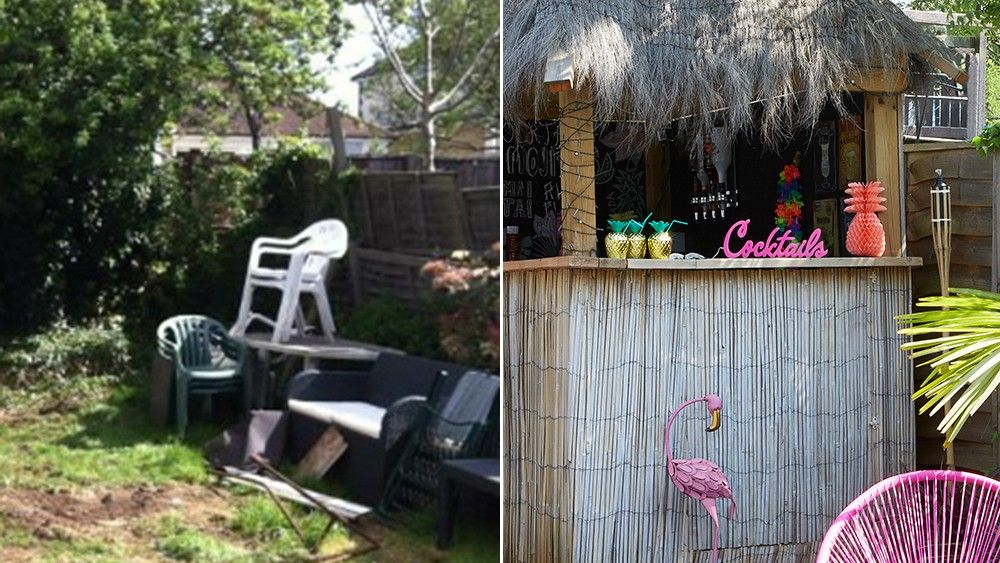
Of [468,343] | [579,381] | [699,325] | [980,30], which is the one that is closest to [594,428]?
[579,381]

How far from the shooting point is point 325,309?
257 centimetres

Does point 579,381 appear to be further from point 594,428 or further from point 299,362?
point 299,362

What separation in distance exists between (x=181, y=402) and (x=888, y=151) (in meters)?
3.15

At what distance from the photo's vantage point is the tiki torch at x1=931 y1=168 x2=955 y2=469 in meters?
4.43

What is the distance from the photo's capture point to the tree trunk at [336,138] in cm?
251

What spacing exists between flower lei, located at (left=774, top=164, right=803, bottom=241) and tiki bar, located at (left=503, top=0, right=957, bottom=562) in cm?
52

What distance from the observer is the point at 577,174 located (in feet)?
13.4

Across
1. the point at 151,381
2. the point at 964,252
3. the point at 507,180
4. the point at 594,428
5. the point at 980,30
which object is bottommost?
the point at 594,428

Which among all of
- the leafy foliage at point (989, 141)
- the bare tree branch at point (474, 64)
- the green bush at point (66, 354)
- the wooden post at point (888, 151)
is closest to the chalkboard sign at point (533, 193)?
the wooden post at point (888, 151)

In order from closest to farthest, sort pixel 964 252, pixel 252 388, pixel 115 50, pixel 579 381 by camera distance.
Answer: pixel 115 50 → pixel 252 388 → pixel 579 381 → pixel 964 252

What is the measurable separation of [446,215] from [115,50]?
2.51 ft

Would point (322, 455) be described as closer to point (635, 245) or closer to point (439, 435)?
point (439, 435)

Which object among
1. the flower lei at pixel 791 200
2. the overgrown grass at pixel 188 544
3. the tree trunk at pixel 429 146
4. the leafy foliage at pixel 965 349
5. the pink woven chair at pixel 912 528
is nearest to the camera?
the overgrown grass at pixel 188 544

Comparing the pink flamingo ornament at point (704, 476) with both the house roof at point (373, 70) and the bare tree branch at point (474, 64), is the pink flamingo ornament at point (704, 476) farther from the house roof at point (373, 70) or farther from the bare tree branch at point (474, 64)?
the house roof at point (373, 70)
